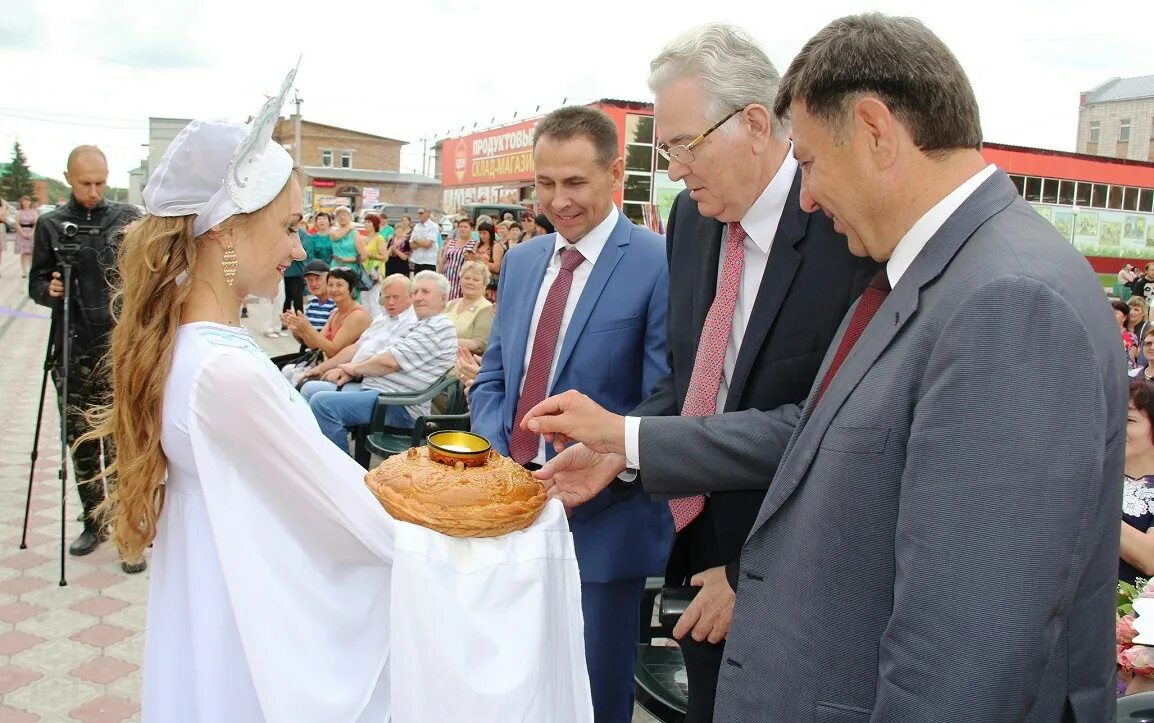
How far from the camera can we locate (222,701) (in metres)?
1.90

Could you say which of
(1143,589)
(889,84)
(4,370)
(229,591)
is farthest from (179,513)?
(4,370)

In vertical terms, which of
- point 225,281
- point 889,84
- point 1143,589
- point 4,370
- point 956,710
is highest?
point 889,84

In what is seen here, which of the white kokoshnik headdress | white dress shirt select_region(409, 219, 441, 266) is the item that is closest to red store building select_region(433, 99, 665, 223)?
white dress shirt select_region(409, 219, 441, 266)

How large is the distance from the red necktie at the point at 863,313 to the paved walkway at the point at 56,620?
9.13 ft

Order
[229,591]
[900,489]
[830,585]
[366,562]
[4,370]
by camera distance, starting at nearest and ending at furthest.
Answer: [900,489]
[830,585]
[229,591]
[366,562]
[4,370]

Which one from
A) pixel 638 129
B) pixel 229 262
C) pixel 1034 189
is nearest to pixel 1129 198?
pixel 1034 189

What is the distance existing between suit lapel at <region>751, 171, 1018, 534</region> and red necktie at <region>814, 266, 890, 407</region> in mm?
175

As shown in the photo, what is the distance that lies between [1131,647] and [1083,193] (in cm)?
3170

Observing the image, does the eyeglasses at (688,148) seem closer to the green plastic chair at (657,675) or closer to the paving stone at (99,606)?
the green plastic chair at (657,675)

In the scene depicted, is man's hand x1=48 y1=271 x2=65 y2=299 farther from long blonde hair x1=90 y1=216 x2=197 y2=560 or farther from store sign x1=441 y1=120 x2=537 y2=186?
store sign x1=441 y1=120 x2=537 y2=186

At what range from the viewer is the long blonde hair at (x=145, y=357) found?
190 cm

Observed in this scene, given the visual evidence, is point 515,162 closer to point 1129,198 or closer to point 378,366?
point 1129,198

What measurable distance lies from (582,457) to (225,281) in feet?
3.42

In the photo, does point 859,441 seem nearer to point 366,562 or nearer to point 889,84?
point 889,84
